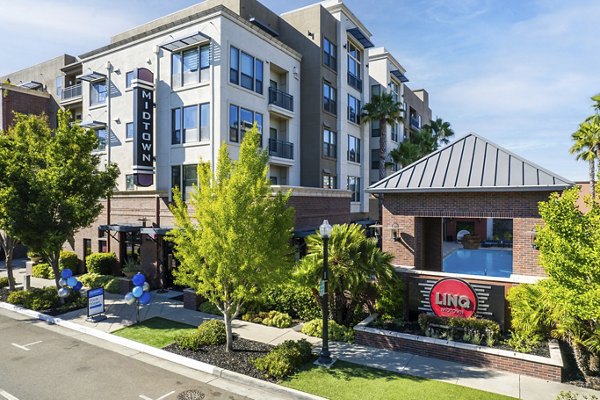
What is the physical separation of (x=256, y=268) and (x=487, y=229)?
1657 inches

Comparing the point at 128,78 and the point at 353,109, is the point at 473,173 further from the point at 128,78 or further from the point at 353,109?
the point at 128,78

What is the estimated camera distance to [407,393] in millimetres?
9648

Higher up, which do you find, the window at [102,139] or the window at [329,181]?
the window at [102,139]

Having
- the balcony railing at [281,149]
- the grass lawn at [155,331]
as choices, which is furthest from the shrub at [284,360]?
the balcony railing at [281,149]

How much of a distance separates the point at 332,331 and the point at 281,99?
17035 millimetres

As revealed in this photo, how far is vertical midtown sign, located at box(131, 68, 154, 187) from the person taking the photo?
71.0 feet

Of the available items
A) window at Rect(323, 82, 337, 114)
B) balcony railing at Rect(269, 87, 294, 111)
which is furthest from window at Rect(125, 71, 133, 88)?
window at Rect(323, 82, 337, 114)

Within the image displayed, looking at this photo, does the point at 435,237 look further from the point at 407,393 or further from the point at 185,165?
the point at 185,165

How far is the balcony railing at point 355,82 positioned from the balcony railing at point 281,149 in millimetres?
9589

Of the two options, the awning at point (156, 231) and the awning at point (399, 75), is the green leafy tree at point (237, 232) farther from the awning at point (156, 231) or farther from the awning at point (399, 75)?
the awning at point (399, 75)

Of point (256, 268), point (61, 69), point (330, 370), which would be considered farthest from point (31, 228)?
point (61, 69)

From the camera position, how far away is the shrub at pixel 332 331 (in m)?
13.4

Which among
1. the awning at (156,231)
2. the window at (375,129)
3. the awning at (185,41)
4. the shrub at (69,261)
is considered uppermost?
the awning at (185,41)

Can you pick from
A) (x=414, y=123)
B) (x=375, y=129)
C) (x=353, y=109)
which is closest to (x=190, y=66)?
(x=353, y=109)
